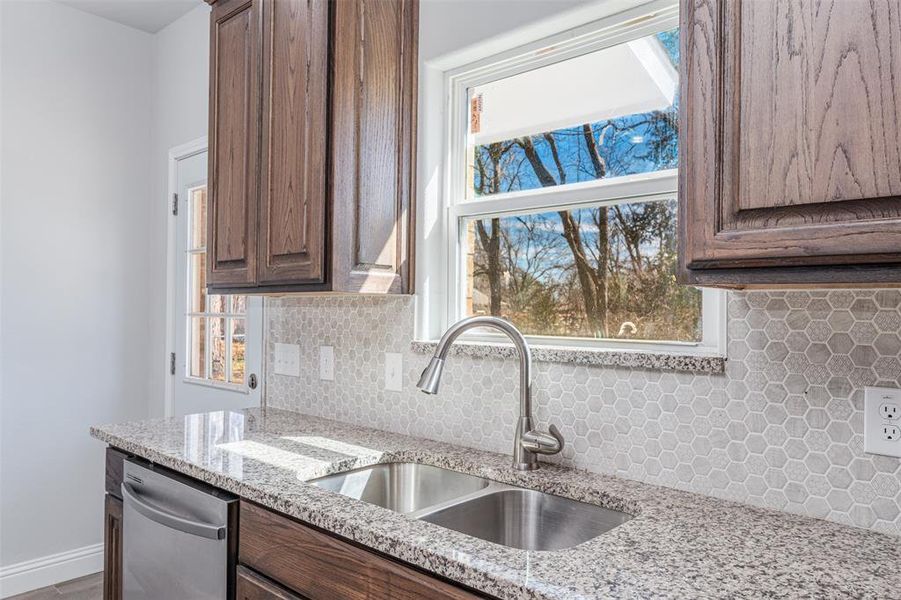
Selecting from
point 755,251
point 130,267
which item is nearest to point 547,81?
point 755,251

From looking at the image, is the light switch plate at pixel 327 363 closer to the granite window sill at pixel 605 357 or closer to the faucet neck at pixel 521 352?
the granite window sill at pixel 605 357

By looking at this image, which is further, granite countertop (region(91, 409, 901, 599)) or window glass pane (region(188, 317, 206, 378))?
window glass pane (region(188, 317, 206, 378))

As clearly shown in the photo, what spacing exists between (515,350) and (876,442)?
79 centimetres

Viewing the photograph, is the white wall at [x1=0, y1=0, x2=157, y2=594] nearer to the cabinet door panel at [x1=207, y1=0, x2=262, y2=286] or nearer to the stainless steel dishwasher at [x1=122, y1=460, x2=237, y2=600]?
the cabinet door panel at [x1=207, y1=0, x2=262, y2=286]

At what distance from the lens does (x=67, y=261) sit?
10.1ft

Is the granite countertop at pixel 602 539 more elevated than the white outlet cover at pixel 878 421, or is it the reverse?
the white outlet cover at pixel 878 421

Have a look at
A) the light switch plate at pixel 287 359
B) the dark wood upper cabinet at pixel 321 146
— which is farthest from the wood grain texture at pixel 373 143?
Result: the light switch plate at pixel 287 359

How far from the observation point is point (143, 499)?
1702 millimetres

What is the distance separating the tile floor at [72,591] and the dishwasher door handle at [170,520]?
4.95ft

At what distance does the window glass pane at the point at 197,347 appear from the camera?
9.96 ft

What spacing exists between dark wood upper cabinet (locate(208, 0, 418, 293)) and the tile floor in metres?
1.81

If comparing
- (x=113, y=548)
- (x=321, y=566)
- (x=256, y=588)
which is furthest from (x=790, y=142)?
(x=113, y=548)

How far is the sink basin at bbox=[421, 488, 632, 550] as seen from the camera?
133 centimetres

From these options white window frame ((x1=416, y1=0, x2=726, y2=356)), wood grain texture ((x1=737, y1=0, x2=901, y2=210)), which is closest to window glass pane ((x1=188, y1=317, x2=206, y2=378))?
white window frame ((x1=416, y1=0, x2=726, y2=356))
